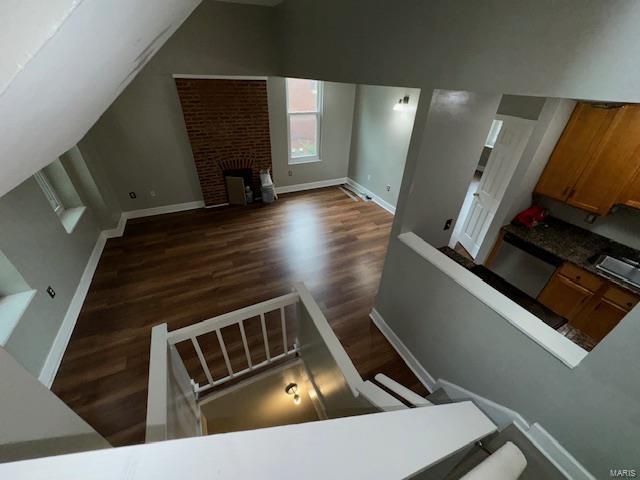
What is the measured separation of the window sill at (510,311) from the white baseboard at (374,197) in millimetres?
2764

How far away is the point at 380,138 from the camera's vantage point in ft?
15.0

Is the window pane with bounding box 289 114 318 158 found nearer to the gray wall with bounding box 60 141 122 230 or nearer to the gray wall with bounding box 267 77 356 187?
the gray wall with bounding box 267 77 356 187

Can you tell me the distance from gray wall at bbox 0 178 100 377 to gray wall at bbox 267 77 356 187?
3269mm

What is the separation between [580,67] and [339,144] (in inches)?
181

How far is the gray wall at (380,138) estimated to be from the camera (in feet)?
13.3

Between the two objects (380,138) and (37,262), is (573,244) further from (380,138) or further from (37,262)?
(37,262)

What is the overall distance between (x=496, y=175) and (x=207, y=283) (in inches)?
145

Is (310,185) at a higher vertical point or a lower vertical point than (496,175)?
lower

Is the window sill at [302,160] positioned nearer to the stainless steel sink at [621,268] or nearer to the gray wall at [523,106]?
the gray wall at [523,106]

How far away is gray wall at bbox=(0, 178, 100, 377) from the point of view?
194 centimetres

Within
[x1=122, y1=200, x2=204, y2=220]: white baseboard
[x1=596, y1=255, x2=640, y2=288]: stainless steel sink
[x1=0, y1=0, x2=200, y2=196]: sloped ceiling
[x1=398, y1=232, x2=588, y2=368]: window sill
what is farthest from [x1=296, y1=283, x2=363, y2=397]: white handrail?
[x1=122, y1=200, x2=204, y2=220]: white baseboard

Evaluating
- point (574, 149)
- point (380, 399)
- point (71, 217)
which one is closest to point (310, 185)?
point (71, 217)

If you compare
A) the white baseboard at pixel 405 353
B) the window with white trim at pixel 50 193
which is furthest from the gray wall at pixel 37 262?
the white baseboard at pixel 405 353

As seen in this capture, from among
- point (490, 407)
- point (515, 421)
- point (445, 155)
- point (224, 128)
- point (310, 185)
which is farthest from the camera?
point (310, 185)
